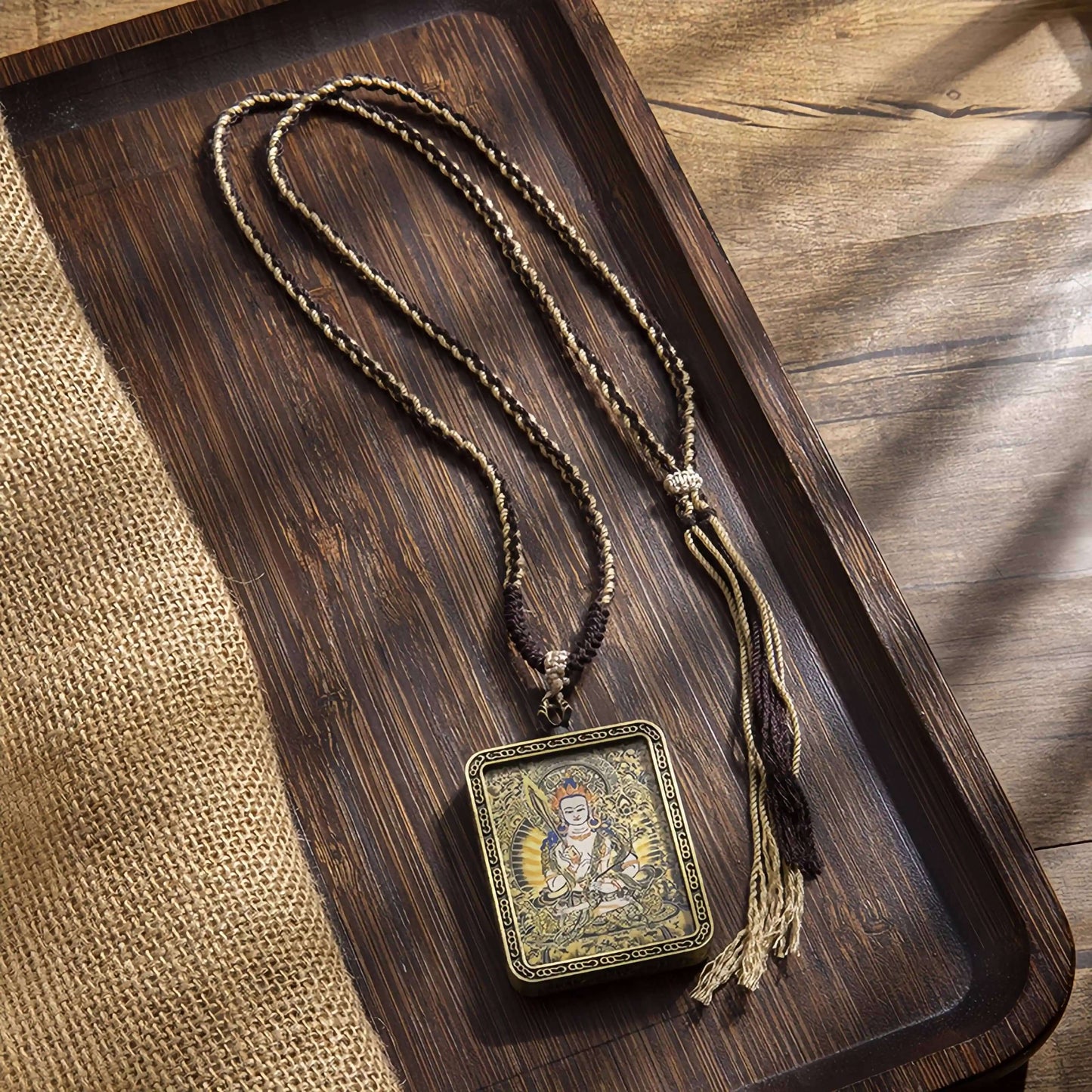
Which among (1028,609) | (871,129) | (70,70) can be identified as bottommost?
(1028,609)

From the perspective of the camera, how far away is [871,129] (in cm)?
90

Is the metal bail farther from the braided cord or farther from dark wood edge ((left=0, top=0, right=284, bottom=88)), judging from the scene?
dark wood edge ((left=0, top=0, right=284, bottom=88))

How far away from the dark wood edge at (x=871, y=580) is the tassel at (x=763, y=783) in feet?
0.19

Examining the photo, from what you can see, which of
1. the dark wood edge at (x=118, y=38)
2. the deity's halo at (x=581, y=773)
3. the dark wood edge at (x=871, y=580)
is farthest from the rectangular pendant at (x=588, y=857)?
the dark wood edge at (x=118, y=38)

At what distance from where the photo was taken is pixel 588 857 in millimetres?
576

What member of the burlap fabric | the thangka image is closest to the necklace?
the thangka image

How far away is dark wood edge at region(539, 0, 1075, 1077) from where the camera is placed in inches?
22.0

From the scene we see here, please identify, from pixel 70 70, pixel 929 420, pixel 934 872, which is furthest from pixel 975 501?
pixel 70 70

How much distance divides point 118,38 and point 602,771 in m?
0.59

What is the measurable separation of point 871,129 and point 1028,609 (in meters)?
0.40

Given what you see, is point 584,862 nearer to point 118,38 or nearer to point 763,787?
point 763,787

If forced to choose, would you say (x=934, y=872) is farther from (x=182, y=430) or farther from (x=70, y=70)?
(x=70, y=70)

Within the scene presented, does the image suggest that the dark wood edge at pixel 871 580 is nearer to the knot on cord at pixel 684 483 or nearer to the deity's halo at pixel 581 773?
the knot on cord at pixel 684 483

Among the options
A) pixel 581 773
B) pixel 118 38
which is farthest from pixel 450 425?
pixel 118 38
